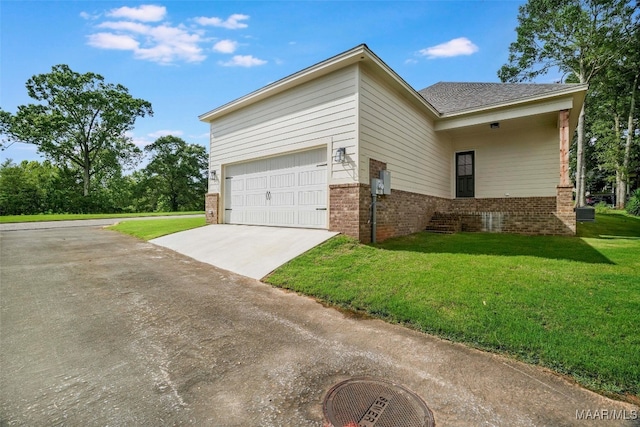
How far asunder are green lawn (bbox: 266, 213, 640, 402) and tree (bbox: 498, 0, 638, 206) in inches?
590

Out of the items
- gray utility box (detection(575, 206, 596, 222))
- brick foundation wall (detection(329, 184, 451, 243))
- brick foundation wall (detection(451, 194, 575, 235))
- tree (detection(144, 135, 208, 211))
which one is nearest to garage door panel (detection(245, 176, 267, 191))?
brick foundation wall (detection(329, 184, 451, 243))

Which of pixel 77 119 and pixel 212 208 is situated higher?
pixel 77 119

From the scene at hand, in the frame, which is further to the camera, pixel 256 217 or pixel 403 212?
pixel 256 217

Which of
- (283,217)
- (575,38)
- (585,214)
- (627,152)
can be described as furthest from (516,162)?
(627,152)

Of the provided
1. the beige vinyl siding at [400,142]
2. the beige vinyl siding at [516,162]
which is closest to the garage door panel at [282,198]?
the beige vinyl siding at [400,142]

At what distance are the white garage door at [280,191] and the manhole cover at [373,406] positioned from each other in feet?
17.6

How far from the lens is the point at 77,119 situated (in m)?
28.0

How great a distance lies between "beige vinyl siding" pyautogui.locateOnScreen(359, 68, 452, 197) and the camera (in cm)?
702

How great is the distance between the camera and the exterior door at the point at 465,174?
11.4 m

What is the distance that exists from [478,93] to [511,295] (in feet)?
32.2

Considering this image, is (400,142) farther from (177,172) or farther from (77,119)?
(77,119)

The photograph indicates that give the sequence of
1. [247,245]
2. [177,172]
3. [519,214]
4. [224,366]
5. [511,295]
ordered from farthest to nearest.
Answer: [177,172]
[519,214]
[247,245]
[511,295]
[224,366]

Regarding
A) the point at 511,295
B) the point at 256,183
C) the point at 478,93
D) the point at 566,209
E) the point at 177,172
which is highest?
the point at 478,93

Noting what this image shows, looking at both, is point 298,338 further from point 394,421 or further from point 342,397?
point 394,421
